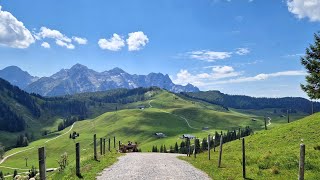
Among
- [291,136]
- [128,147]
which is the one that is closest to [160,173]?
[291,136]

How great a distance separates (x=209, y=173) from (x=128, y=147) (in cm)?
4674

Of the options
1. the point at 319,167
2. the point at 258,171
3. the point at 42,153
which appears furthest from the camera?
Result: the point at 258,171

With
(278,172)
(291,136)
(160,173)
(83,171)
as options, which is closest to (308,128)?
(291,136)

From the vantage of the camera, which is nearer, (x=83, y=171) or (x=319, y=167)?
(x=319, y=167)

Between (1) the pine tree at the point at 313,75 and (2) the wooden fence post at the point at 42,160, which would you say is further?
(1) the pine tree at the point at 313,75

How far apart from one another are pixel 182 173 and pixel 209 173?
2.75 metres

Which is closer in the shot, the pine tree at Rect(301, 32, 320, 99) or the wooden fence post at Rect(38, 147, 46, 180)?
the wooden fence post at Rect(38, 147, 46, 180)

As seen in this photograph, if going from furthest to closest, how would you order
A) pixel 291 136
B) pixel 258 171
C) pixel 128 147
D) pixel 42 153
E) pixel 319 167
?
pixel 128 147
pixel 291 136
pixel 258 171
pixel 319 167
pixel 42 153

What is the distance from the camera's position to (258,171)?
1198 inches

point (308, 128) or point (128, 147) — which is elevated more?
point (308, 128)

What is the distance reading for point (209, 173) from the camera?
32.2 metres

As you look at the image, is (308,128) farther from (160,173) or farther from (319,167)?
(160,173)

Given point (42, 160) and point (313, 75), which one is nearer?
point (42, 160)

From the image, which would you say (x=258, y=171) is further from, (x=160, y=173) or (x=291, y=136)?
(x=291, y=136)
